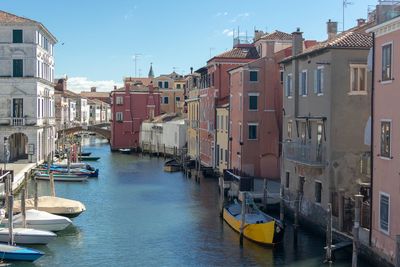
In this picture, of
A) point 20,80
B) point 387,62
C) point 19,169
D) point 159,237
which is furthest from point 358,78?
point 20,80

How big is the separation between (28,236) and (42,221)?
5.20 ft

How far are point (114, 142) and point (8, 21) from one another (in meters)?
29.2

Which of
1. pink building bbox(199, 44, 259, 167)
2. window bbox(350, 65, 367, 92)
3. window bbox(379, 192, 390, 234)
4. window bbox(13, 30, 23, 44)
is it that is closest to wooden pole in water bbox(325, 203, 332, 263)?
window bbox(379, 192, 390, 234)

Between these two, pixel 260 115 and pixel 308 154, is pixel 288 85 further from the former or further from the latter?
pixel 260 115

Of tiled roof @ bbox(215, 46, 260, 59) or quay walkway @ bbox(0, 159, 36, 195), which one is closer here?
quay walkway @ bbox(0, 159, 36, 195)

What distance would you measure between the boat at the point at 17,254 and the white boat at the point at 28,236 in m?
1.47

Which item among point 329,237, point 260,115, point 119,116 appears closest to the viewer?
point 329,237

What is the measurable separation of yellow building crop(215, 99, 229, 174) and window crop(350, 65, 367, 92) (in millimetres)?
16086

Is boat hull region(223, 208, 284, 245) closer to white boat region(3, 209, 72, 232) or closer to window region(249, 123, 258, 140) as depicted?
white boat region(3, 209, 72, 232)

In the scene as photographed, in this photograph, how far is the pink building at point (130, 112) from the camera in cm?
6931

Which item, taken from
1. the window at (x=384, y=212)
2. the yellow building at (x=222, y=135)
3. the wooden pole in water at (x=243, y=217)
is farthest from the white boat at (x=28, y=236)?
the yellow building at (x=222, y=135)

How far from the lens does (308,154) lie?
73.4 feet

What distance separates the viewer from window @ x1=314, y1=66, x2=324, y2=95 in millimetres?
21969

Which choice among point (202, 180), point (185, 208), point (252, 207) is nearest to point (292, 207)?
point (252, 207)
